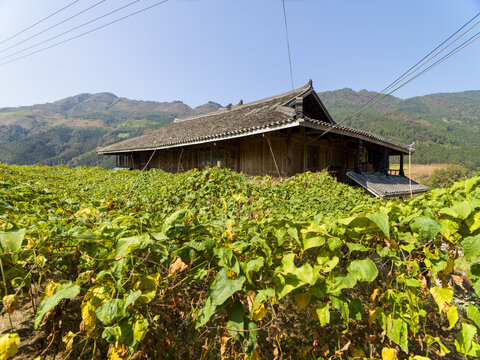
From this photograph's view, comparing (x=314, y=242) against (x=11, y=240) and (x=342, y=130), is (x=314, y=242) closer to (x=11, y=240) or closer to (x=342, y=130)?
(x=11, y=240)

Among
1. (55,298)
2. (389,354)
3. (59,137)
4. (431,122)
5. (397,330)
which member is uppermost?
(59,137)

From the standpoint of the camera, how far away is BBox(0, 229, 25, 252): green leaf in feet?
2.74

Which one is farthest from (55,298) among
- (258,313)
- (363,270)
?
(363,270)

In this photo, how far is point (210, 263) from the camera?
1.07 meters

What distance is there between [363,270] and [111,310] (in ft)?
3.49

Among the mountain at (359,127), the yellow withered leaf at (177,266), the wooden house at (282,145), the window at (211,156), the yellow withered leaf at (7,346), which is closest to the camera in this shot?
the yellow withered leaf at (7,346)

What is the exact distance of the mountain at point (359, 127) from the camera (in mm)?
87250

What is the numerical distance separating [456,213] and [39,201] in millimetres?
3559

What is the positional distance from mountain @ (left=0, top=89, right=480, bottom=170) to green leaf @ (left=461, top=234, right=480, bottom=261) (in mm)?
74899

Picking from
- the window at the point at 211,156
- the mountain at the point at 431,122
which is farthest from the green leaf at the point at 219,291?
the mountain at the point at 431,122

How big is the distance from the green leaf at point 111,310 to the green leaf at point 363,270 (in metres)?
0.99

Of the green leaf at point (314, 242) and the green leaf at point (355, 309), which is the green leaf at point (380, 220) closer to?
the green leaf at point (314, 242)

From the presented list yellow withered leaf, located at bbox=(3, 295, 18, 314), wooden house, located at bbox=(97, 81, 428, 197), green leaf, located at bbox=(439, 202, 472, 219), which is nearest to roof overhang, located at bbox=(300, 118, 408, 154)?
wooden house, located at bbox=(97, 81, 428, 197)

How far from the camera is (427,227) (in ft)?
3.42
